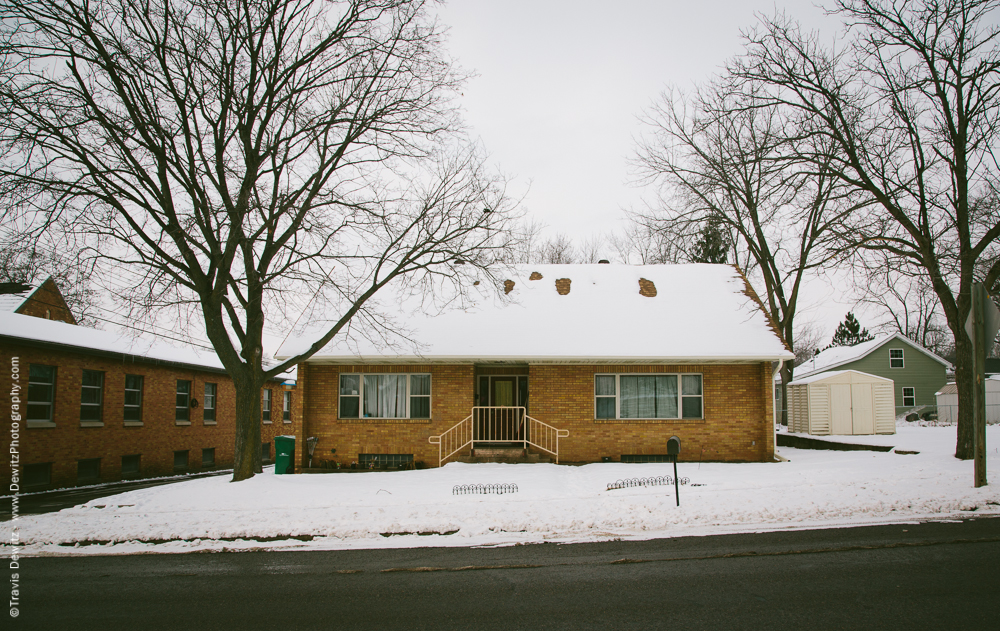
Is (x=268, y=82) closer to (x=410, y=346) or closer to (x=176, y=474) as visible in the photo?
(x=410, y=346)

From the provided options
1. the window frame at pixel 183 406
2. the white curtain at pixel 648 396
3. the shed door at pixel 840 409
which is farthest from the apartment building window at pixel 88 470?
the shed door at pixel 840 409

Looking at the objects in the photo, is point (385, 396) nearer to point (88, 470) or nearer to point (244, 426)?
point (244, 426)

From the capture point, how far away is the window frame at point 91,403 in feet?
63.4

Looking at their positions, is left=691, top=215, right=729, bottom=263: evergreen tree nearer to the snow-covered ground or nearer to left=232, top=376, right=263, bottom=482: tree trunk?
the snow-covered ground

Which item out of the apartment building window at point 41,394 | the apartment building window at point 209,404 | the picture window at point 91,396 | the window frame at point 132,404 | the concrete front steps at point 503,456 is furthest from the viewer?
the apartment building window at point 209,404

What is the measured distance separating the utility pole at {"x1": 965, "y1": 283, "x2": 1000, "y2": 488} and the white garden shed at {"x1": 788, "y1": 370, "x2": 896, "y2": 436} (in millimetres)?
14850

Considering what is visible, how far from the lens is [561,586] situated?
6.00 m

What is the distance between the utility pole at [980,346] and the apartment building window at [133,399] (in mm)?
23876

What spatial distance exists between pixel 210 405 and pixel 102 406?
6875 mm

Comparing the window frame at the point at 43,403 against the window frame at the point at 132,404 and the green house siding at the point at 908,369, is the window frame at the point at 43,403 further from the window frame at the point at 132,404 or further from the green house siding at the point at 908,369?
the green house siding at the point at 908,369

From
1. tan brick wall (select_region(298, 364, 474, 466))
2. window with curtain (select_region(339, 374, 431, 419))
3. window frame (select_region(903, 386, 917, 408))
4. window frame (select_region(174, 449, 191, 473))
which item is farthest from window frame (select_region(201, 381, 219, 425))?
window frame (select_region(903, 386, 917, 408))

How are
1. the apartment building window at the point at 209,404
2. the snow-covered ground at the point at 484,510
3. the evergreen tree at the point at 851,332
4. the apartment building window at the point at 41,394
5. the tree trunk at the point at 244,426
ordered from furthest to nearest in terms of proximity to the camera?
the evergreen tree at the point at 851,332 → the apartment building window at the point at 209,404 → the apartment building window at the point at 41,394 → the tree trunk at the point at 244,426 → the snow-covered ground at the point at 484,510

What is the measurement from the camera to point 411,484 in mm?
12000

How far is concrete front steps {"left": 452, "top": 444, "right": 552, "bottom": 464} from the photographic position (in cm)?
1537
